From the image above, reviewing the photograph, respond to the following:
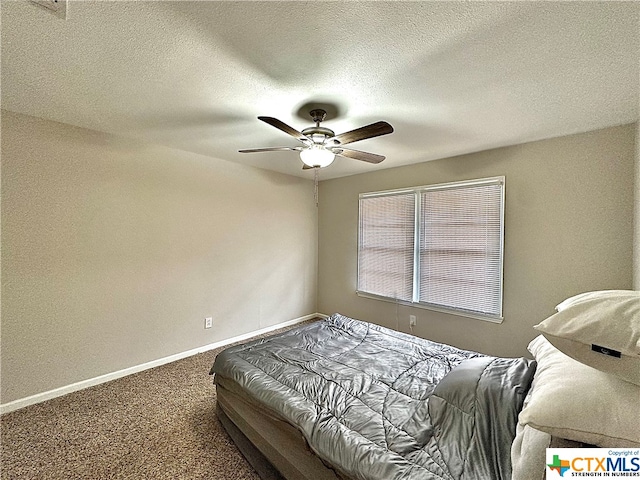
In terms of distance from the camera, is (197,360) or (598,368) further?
(197,360)

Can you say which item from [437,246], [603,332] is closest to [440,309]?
[437,246]

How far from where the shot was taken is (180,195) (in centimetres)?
325

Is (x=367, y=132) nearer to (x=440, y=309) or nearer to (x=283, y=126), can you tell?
(x=283, y=126)

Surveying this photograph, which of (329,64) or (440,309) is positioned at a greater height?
(329,64)

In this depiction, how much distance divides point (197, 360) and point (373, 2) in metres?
3.58

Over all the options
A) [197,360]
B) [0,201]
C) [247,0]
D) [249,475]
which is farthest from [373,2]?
[197,360]

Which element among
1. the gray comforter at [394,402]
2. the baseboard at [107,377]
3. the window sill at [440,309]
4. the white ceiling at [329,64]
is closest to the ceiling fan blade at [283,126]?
the white ceiling at [329,64]

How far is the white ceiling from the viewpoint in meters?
1.27

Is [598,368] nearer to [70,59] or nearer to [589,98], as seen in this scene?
[589,98]

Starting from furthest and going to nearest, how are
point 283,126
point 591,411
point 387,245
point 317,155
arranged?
point 387,245 < point 317,155 < point 283,126 < point 591,411

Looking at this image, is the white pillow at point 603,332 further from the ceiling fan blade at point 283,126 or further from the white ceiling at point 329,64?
the ceiling fan blade at point 283,126

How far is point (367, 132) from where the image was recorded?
1.92 metres

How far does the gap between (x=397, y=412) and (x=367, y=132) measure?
1.74m

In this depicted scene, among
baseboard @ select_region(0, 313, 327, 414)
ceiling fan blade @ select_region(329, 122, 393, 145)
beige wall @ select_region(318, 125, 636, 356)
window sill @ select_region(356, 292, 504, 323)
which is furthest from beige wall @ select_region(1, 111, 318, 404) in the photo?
beige wall @ select_region(318, 125, 636, 356)
